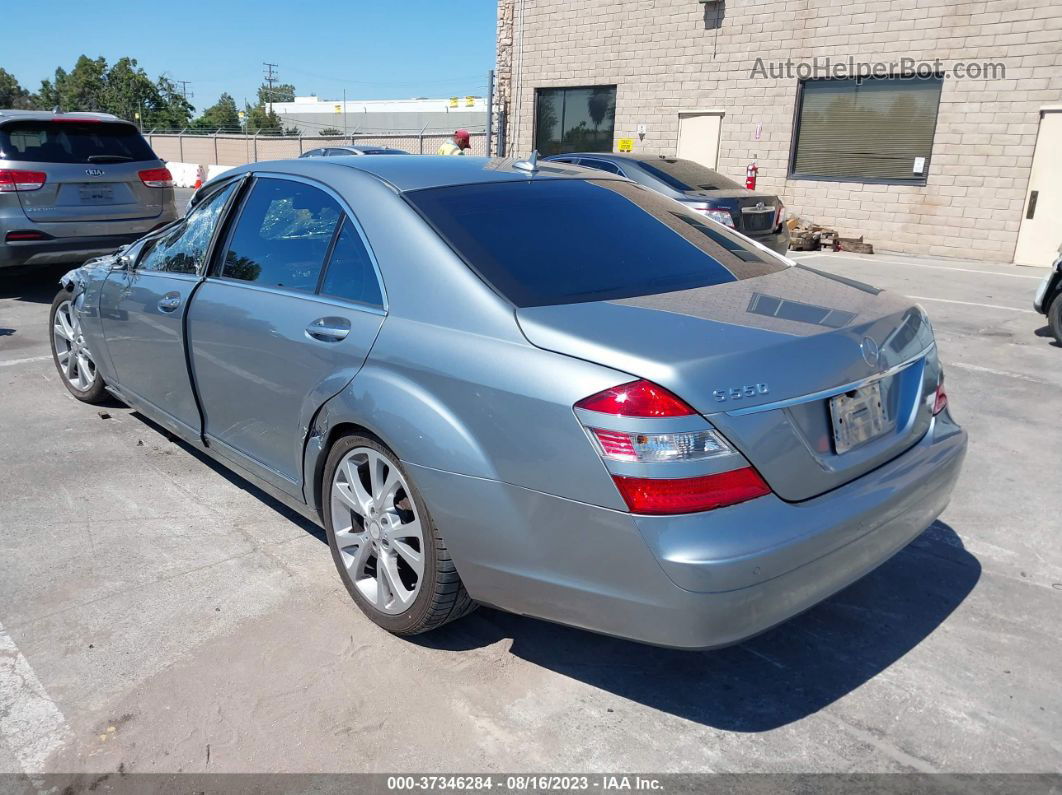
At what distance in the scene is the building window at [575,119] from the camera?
1956 centimetres

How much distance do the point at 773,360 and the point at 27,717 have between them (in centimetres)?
248

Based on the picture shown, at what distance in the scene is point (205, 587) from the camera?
3.33 metres

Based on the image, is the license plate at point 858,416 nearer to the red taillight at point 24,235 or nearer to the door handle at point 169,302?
the door handle at point 169,302

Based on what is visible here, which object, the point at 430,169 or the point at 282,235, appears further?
the point at 282,235

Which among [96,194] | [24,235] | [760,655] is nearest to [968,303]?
[760,655]

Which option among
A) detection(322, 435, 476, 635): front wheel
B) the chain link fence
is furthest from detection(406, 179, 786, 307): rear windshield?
the chain link fence

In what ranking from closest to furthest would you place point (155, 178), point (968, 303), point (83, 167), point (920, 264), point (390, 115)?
point (83, 167) → point (155, 178) → point (968, 303) → point (920, 264) → point (390, 115)

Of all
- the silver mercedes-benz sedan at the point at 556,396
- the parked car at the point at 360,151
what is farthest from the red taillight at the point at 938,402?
the parked car at the point at 360,151

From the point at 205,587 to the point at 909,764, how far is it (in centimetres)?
256

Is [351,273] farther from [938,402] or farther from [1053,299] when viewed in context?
[1053,299]

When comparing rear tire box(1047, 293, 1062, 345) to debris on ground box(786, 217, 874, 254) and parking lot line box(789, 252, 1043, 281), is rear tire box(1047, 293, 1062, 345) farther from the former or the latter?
debris on ground box(786, 217, 874, 254)

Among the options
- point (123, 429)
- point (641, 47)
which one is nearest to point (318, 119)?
point (641, 47)

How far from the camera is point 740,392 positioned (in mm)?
2270

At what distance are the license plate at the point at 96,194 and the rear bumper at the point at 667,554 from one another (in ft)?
23.6
